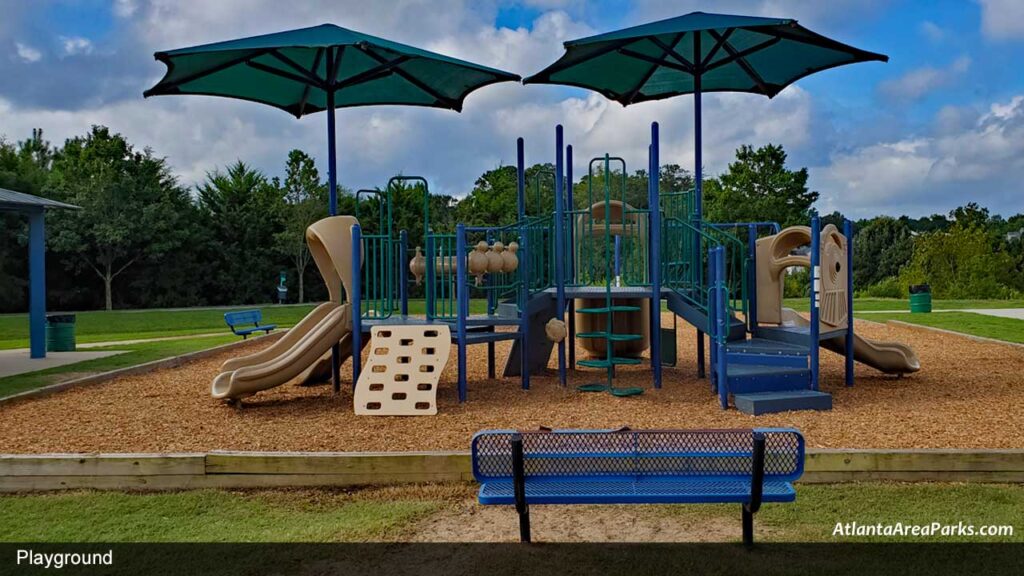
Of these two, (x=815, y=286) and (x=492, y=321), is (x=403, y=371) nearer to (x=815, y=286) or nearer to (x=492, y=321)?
(x=492, y=321)

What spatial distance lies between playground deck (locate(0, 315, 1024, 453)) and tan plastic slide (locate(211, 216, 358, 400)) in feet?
0.98

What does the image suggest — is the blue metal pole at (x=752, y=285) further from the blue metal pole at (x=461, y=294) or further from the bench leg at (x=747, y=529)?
the bench leg at (x=747, y=529)

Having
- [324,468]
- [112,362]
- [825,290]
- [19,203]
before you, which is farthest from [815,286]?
[19,203]

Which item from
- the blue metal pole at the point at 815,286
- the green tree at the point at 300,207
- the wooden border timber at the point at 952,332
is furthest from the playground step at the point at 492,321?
the green tree at the point at 300,207

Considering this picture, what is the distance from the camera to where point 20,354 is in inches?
567

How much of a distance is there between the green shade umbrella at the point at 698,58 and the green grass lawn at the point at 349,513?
17.5 feet

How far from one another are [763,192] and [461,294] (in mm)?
41082

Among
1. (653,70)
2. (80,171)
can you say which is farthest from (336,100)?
(80,171)

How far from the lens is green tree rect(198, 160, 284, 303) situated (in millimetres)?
41125

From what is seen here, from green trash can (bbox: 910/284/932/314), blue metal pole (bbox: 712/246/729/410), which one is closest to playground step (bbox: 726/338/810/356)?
blue metal pole (bbox: 712/246/729/410)

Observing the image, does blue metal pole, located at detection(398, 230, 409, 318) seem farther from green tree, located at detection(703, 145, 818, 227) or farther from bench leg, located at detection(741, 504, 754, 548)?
green tree, located at detection(703, 145, 818, 227)

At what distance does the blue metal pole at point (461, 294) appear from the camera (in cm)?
805

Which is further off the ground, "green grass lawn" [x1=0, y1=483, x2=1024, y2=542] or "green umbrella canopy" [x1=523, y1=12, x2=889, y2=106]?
"green umbrella canopy" [x1=523, y1=12, x2=889, y2=106]

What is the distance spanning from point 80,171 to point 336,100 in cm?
3322
